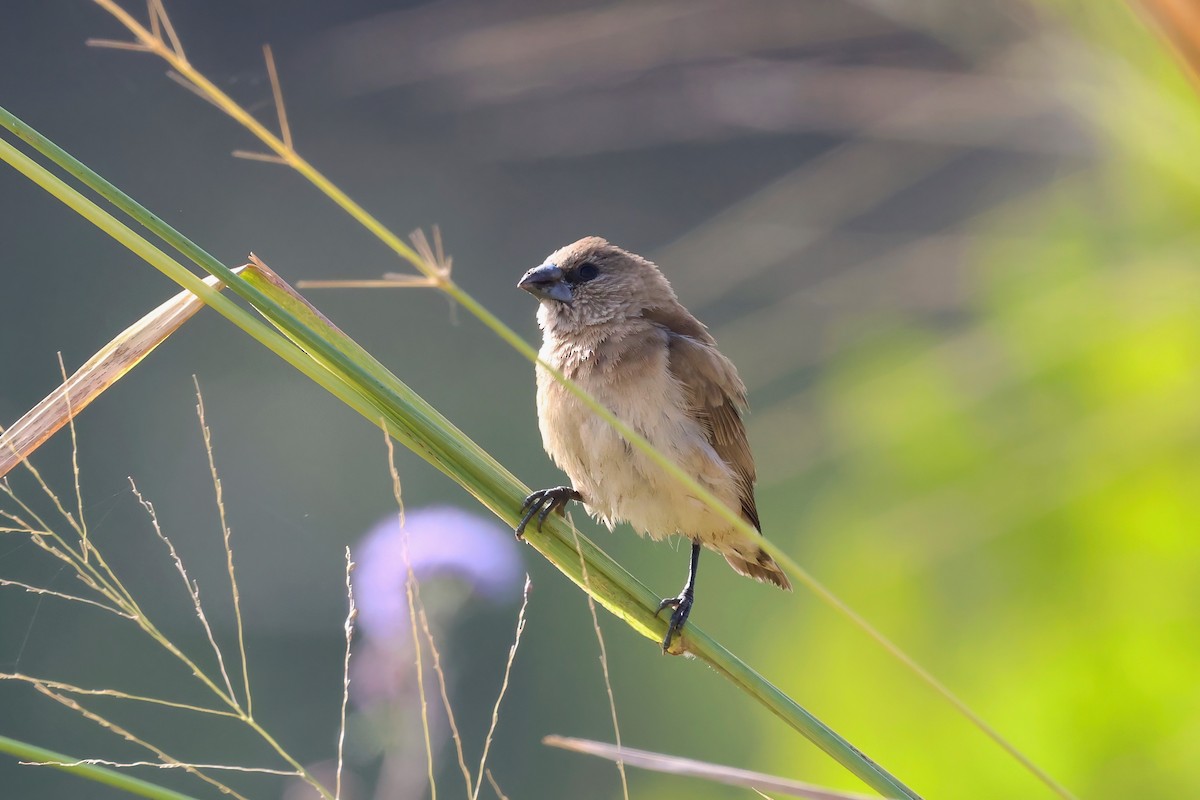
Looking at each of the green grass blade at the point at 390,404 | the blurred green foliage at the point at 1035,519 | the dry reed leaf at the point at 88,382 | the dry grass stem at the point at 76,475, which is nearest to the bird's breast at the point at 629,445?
the blurred green foliage at the point at 1035,519

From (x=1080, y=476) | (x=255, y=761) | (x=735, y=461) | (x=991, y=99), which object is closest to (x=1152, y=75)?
(x=991, y=99)

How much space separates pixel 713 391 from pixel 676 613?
0.50 meters

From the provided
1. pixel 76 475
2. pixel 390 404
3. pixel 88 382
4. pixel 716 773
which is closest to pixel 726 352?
pixel 390 404

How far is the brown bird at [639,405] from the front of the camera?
2.51m

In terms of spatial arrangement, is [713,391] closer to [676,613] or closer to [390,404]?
[676,613]

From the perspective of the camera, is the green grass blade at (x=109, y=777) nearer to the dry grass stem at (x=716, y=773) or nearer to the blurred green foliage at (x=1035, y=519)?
the dry grass stem at (x=716, y=773)

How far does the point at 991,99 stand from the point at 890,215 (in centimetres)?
513

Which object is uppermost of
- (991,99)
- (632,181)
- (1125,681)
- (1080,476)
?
(632,181)

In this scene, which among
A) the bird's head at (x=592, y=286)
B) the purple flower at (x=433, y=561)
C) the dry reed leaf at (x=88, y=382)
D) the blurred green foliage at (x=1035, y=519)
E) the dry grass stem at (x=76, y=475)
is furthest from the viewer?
the bird's head at (x=592, y=286)

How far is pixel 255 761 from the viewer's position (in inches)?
170

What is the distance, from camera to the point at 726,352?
284 cm

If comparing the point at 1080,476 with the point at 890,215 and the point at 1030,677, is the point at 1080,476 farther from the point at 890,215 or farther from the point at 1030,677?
the point at 890,215

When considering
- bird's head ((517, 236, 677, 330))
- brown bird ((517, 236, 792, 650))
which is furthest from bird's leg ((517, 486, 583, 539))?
bird's head ((517, 236, 677, 330))

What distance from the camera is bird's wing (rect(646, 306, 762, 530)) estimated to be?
2.69 m
